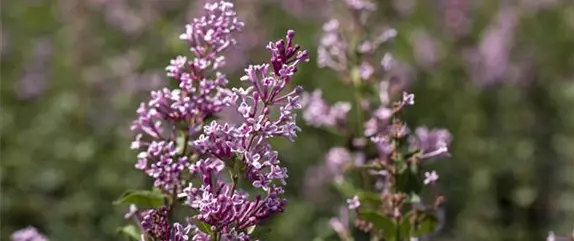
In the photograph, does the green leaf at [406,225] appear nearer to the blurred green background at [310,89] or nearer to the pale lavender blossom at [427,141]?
the pale lavender blossom at [427,141]

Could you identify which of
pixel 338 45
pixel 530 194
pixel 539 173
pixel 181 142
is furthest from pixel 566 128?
pixel 181 142

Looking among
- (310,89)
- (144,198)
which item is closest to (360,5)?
(144,198)

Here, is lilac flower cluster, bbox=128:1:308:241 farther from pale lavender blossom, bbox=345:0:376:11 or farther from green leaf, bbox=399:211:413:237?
pale lavender blossom, bbox=345:0:376:11

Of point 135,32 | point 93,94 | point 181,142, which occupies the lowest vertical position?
point 181,142

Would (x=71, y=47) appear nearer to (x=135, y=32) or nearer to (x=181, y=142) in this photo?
(x=135, y=32)

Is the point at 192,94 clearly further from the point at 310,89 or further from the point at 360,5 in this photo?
the point at 310,89

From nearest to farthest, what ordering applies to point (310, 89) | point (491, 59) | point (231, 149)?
1. point (231, 149)
2. point (491, 59)
3. point (310, 89)
